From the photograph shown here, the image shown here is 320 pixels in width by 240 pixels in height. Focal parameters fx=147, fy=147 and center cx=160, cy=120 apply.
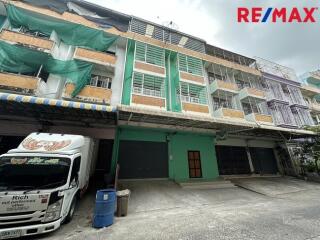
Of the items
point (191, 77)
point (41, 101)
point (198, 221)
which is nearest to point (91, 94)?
point (41, 101)

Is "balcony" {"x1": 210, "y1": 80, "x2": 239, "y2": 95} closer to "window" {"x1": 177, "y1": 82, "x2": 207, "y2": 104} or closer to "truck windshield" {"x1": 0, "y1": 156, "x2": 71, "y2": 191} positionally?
"window" {"x1": 177, "y1": 82, "x2": 207, "y2": 104}

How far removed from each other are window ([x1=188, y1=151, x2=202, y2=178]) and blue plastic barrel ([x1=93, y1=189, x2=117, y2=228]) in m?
8.41

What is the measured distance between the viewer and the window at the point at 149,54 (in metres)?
13.4

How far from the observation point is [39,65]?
10258 mm

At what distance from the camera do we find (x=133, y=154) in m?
11.3

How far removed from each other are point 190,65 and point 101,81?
8.89 m

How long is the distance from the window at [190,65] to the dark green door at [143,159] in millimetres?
8050

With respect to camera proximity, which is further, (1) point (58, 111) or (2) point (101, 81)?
(2) point (101, 81)

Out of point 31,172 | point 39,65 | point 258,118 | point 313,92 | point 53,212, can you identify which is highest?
point 313,92

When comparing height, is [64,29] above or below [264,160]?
above

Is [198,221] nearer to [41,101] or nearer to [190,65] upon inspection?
[41,101]

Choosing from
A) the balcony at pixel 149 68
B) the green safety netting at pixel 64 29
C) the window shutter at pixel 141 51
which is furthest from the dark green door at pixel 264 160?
the green safety netting at pixel 64 29

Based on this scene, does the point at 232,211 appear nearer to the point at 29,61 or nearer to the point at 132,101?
the point at 132,101

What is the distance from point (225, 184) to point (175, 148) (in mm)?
4647
